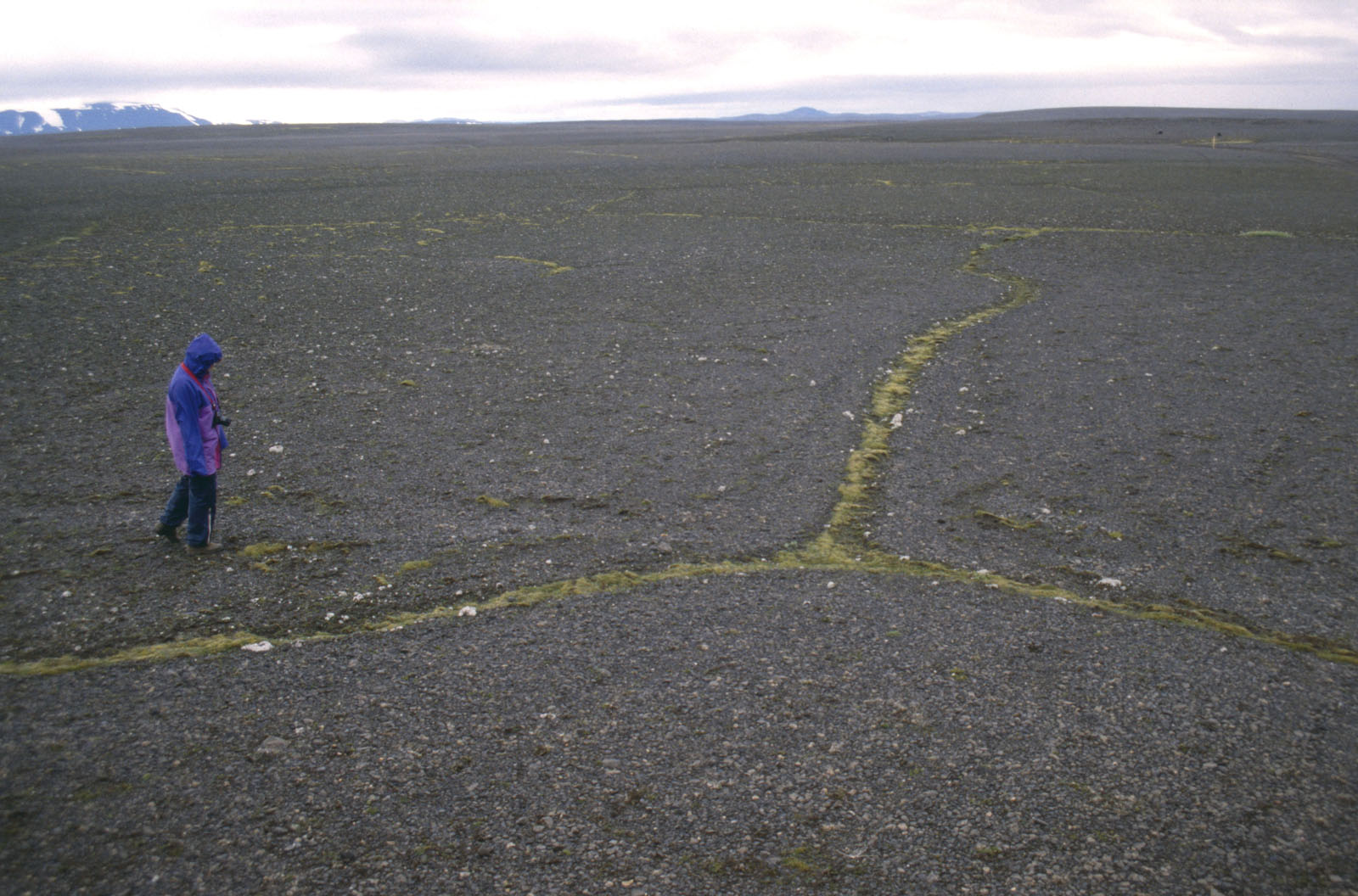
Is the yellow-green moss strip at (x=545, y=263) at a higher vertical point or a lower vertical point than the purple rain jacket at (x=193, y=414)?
higher

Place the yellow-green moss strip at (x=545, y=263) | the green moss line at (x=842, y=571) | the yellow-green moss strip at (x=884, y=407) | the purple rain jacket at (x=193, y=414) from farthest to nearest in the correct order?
the yellow-green moss strip at (x=545, y=263), the yellow-green moss strip at (x=884, y=407), the purple rain jacket at (x=193, y=414), the green moss line at (x=842, y=571)

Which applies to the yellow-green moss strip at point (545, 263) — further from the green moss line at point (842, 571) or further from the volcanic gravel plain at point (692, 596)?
the green moss line at point (842, 571)

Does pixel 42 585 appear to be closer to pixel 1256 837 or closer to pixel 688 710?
pixel 688 710

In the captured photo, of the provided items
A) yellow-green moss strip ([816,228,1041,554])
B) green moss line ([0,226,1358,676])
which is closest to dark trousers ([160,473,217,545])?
green moss line ([0,226,1358,676])

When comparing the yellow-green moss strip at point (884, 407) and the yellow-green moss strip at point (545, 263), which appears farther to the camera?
the yellow-green moss strip at point (545, 263)

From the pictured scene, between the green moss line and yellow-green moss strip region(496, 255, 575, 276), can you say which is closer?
the green moss line

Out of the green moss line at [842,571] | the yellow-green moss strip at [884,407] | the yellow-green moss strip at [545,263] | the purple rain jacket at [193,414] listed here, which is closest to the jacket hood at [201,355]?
the purple rain jacket at [193,414]

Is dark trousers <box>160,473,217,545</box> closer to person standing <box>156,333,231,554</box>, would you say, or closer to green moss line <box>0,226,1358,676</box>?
person standing <box>156,333,231,554</box>
